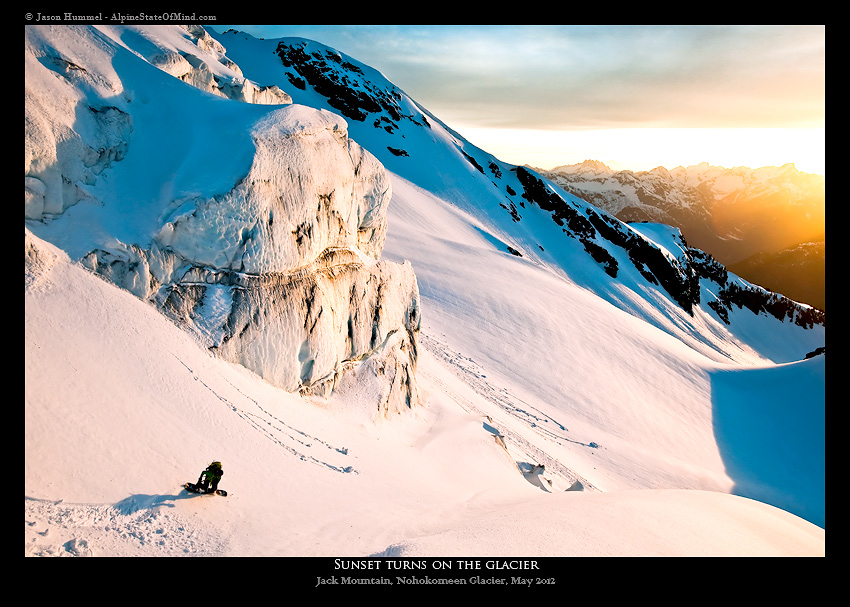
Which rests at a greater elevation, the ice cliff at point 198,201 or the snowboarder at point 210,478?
the ice cliff at point 198,201

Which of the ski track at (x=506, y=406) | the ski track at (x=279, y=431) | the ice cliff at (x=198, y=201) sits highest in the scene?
the ice cliff at (x=198, y=201)

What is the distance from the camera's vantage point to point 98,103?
41.8ft

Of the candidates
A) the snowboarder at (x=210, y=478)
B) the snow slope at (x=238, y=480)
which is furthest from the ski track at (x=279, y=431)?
the snowboarder at (x=210, y=478)

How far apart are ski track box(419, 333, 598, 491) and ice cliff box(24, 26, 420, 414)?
8.99 metres

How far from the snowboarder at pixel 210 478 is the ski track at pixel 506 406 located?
15.1 meters

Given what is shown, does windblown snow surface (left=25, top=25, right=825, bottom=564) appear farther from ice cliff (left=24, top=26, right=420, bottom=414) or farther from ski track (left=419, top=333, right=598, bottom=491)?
ice cliff (left=24, top=26, right=420, bottom=414)

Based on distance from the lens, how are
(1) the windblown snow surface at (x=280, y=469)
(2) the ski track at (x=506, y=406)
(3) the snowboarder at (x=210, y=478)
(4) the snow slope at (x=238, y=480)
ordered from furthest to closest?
(2) the ski track at (x=506, y=406) < (3) the snowboarder at (x=210, y=478) < (1) the windblown snow surface at (x=280, y=469) < (4) the snow slope at (x=238, y=480)

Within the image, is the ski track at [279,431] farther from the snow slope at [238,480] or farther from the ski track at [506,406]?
the ski track at [506,406]

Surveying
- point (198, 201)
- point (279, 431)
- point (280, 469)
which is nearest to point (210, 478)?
point (280, 469)

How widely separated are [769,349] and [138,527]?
122654 mm

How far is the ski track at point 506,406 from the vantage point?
24.2 metres
